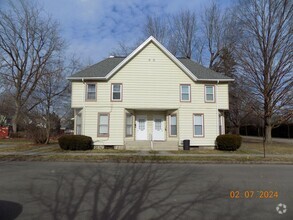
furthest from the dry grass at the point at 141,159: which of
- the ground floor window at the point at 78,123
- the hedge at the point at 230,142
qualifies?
the ground floor window at the point at 78,123

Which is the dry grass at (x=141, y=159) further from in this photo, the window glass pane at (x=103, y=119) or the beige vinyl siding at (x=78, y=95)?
the beige vinyl siding at (x=78, y=95)

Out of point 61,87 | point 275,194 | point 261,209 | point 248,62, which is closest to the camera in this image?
point 261,209

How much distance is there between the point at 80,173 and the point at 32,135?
16364 millimetres

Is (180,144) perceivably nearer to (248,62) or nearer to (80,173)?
(80,173)

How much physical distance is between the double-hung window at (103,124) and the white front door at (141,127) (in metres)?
2.84

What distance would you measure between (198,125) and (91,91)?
933 centimetres

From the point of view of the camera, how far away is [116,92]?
20.8 m

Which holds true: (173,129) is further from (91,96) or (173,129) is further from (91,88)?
(91,88)

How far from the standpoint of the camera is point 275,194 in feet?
22.9

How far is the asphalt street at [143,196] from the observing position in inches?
209

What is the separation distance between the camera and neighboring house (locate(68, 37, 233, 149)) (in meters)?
20.4

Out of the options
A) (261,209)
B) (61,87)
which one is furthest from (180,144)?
(61,87)

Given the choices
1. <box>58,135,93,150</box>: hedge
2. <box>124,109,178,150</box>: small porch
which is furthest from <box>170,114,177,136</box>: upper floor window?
<box>58,135,93,150</box>: hedge

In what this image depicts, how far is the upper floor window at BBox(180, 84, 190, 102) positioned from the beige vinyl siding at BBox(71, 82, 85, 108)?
26.7 feet
